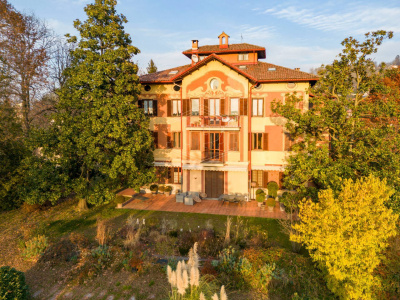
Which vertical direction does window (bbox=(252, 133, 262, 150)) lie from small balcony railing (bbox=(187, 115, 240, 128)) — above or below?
below

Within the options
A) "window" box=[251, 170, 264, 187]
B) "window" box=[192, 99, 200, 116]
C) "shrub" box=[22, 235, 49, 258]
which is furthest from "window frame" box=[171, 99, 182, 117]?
"shrub" box=[22, 235, 49, 258]

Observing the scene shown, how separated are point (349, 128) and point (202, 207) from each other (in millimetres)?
12724

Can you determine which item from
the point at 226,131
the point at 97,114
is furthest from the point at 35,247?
the point at 226,131

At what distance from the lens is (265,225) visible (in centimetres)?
1788

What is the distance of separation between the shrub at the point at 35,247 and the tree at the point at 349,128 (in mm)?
15278

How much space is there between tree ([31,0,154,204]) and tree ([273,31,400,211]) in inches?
487

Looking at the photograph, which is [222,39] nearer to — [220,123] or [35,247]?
[220,123]

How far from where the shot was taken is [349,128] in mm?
17141

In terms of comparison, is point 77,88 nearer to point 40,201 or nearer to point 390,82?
point 40,201

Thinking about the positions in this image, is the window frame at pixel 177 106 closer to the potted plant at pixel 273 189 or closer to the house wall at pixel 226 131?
the house wall at pixel 226 131

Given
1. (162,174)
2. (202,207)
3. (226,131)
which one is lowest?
(202,207)

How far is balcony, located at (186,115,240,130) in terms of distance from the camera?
74.7 ft

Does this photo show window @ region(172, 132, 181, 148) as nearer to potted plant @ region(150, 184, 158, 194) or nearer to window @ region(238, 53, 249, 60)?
potted plant @ region(150, 184, 158, 194)

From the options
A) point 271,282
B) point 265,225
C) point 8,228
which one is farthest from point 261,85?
point 8,228
